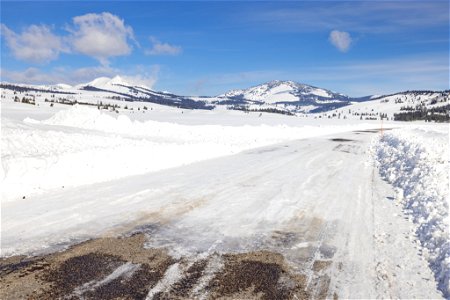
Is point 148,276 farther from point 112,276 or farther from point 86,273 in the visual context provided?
point 86,273

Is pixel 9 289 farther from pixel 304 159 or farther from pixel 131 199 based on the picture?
pixel 304 159

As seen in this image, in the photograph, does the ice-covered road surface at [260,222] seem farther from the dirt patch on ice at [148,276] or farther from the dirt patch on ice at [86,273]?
the dirt patch on ice at [86,273]

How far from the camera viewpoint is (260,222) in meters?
7.73

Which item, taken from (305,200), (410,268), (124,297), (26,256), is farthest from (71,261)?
(305,200)

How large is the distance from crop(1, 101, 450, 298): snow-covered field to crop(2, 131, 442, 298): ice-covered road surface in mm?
23

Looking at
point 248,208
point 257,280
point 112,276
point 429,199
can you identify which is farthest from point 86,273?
point 429,199

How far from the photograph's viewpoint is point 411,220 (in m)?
7.81

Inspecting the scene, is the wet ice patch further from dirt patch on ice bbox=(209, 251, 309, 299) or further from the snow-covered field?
dirt patch on ice bbox=(209, 251, 309, 299)

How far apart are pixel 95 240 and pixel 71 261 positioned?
960 millimetres

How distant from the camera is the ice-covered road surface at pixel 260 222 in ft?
17.9

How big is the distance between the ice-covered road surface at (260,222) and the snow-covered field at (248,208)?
0.9 inches

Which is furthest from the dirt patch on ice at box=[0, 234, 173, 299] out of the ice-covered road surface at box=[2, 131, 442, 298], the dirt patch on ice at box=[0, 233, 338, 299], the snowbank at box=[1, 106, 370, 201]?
the snowbank at box=[1, 106, 370, 201]

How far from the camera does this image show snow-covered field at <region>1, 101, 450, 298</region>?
230 inches

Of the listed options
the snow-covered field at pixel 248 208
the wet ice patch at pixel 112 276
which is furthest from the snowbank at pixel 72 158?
the wet ice patch at pixel 112 276
